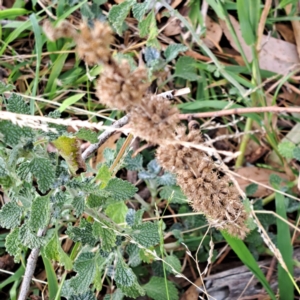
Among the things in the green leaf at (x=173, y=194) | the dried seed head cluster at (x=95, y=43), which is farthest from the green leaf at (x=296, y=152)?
the dried seed head cluster at (x=95, y=43)

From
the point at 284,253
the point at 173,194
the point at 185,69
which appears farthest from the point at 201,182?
the point at 185,69

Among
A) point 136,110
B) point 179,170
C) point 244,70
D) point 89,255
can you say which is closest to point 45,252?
point 89,255

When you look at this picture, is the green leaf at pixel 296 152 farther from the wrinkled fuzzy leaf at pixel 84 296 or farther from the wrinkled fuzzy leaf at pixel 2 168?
the wrinkled fuzzy leaf at pixel 2 168

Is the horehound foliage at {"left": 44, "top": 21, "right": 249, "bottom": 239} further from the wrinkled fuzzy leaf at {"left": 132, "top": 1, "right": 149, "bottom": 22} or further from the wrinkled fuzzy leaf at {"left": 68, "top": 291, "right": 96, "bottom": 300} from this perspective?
the wrinkled fuzzy leaf at {"left": 132, "top": 1, "right": 149, "bottom": 22}

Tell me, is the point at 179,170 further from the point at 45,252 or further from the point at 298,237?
the point at 298,237

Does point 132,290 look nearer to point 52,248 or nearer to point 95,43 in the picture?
point 52,248

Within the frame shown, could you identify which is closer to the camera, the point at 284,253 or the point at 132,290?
the point at 132,290
